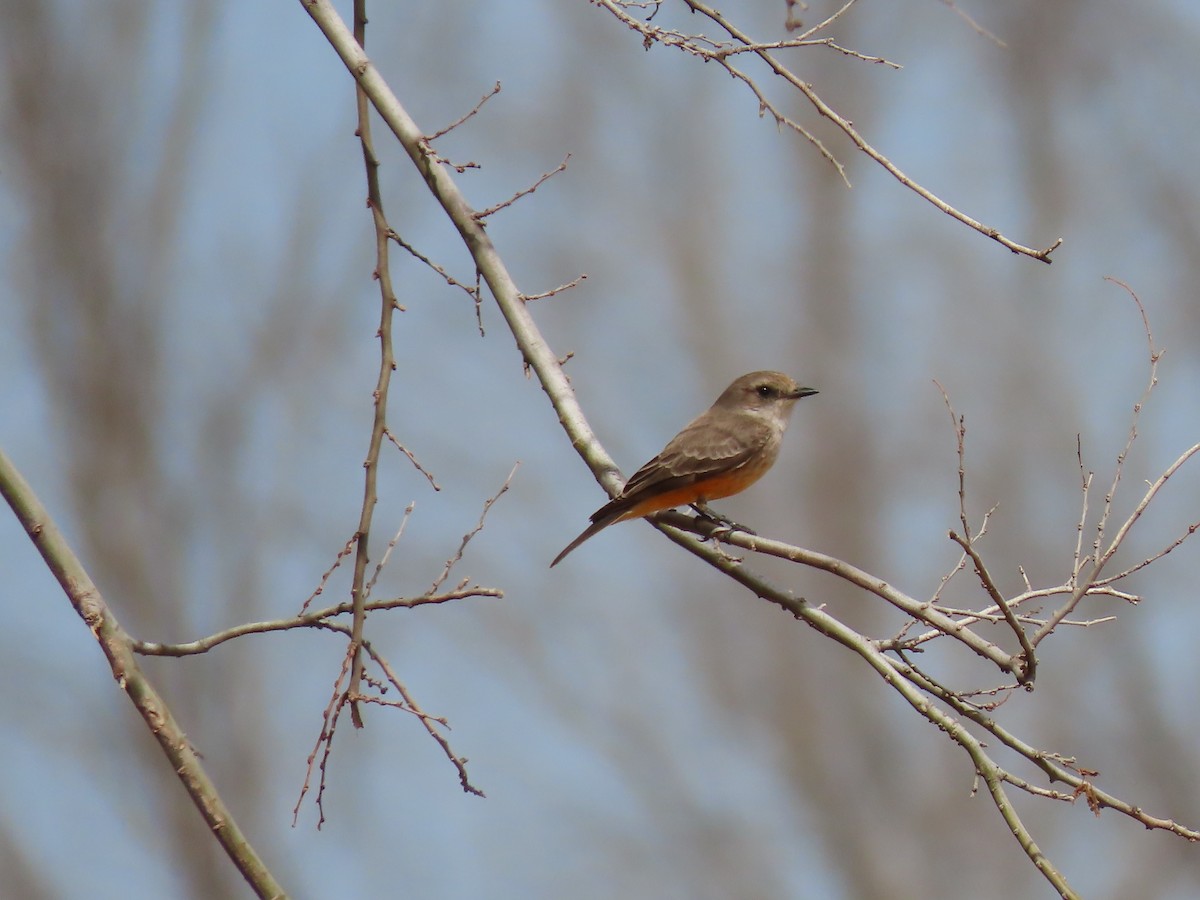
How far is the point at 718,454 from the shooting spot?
6.52 metres

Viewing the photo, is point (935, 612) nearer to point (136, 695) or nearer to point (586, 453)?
point (586, 453)

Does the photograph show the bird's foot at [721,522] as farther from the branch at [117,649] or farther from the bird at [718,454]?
the branch at [117,649]

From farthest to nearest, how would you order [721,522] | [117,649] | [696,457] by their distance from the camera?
[696,457] < [721,522] < [117,649]

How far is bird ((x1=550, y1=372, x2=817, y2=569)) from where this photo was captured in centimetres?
589

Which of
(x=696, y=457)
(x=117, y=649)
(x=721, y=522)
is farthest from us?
(x=696, y=457)

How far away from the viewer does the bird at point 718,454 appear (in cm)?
589

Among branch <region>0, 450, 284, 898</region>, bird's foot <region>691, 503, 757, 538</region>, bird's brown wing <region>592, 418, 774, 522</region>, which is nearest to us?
branch <region>0, 450, 284, 898</region>

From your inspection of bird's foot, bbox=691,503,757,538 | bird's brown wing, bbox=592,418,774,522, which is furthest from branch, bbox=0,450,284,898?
bird's brown wing, bbox=592,418,774,522

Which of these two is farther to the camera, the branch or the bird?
the bird

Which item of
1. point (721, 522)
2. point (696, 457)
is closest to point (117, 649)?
point (721, 522)

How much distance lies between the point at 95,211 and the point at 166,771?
21.9ft

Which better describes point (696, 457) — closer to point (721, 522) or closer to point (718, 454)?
point (718, 454)

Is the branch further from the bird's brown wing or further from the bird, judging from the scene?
the bird's brown wing

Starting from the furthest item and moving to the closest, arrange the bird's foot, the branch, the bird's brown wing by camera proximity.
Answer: the bird's brown wing < the bird's foot < the branch
